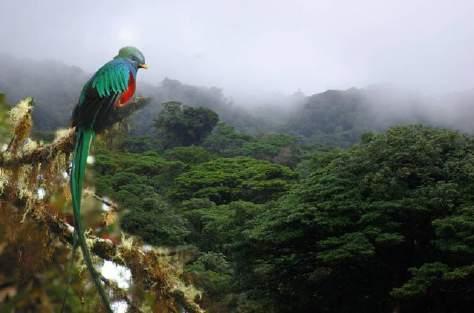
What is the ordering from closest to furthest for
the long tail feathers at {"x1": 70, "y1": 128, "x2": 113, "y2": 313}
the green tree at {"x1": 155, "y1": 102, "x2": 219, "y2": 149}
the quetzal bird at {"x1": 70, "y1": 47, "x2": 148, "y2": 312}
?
the long tail feathers at {"x1": 70, "y1": 128, "x2": 113, "y2": 313} < the quetzal bird at {"x1": 70, "y1": 47, "x2": 148, "y2": 312} < the green tree at {"x1": 155, "y1": 102, "x2": 219, "y2": 149}

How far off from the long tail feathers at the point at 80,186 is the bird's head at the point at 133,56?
341mm


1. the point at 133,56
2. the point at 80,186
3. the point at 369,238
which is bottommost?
the point at 369,238

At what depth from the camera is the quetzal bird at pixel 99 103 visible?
6.16 ft

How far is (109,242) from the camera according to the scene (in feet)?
6.75

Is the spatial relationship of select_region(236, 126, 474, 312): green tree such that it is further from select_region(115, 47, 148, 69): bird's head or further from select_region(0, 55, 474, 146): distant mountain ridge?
select_region(0, 55, 474, 146): distant mountain ridge

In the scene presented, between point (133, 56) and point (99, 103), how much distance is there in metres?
0.27

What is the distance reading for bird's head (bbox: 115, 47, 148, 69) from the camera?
2162mm

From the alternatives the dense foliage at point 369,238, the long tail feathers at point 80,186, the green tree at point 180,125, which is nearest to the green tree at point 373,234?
the dense foliage at point 369,238

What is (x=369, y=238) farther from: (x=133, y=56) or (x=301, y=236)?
(x=133, y=56)

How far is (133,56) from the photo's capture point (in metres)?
2.18

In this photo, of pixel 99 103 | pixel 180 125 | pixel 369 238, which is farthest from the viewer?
pixel 180 125

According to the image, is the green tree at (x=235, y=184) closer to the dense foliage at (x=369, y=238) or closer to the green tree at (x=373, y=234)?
the dense foliage at (x=369, y=238)

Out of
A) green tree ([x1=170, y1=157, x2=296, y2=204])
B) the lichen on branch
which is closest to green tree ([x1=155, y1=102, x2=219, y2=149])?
green tree ([x1=170, y1=157, x2=296, y2=204])

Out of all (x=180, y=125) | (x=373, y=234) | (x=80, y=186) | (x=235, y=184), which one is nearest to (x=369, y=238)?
(x=373, y=234)
